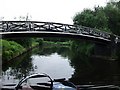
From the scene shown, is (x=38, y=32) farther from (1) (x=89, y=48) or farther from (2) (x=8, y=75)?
(1) (x=89, y=48)

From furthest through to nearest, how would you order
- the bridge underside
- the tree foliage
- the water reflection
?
1. the tree foliage
2. the bridge underside
3. the water reflection

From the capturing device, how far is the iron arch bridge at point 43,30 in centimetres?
2544

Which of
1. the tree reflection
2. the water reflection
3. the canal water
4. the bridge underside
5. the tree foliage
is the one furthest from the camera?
the tree foliage

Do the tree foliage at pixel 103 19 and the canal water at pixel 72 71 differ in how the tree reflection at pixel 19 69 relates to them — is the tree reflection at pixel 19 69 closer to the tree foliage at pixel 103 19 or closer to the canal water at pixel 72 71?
the canal water at pixel 72 71

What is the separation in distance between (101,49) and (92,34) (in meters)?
4.73

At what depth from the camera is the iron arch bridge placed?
25438 mm

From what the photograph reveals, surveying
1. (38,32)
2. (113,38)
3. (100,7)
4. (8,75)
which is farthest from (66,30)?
(100,7)

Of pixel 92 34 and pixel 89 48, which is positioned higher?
pixel 92 34

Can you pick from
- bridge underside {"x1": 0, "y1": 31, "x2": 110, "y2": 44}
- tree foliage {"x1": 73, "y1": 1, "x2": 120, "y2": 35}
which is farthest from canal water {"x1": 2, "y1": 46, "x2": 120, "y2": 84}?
tree foliage {"x1": 73, "y1": 1, "x2": 120, "y2": 35}

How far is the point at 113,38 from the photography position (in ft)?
111

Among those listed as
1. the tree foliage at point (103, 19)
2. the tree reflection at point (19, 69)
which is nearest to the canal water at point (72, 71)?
the tree reflection at point (19, 69)

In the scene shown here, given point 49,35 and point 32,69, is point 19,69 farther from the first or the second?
point 49,35

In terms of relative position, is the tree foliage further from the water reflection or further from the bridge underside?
the water reflection

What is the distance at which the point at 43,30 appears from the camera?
2789cm
